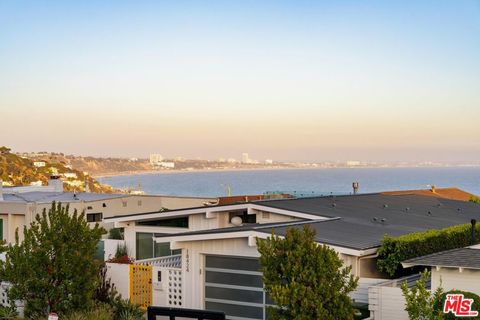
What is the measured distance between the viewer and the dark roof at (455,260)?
17203mm

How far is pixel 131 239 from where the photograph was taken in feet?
91.9

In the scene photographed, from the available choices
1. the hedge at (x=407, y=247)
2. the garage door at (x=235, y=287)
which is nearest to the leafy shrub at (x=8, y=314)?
the garage door at (x=235, y=287)

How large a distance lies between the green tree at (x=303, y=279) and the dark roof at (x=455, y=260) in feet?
7.48

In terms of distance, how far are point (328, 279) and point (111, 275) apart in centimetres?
942

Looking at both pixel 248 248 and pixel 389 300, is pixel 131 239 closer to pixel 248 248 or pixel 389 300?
pixel 248 248

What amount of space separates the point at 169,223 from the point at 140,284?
4383 millimetres

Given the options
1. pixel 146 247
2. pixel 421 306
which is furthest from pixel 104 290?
pixel 421 306

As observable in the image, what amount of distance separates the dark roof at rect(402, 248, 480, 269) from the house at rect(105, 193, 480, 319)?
1988 mm

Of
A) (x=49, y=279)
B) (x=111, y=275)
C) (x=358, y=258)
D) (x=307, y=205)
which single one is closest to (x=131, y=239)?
(x=111, y=275)

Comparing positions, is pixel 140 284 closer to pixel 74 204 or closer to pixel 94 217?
pixel 74 204

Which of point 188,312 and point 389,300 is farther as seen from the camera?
point 389,300

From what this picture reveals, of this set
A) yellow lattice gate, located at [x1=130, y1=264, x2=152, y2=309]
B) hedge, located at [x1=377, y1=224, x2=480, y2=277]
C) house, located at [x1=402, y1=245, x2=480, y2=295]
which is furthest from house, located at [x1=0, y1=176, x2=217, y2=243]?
house, located at [x1=402, y1=245, x2=480, y2=295]

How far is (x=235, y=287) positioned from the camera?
69.3 feet

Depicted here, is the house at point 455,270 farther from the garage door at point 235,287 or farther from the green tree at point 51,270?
the green tree at point 51,270
